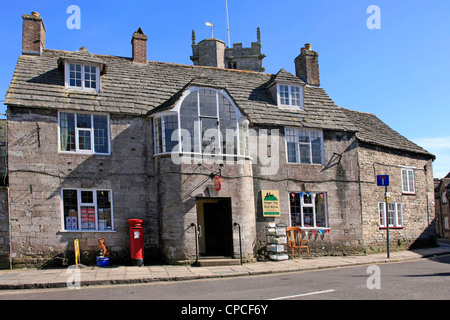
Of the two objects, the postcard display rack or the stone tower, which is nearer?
the postcard display rack

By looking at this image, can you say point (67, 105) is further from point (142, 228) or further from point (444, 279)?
point (444, 279)

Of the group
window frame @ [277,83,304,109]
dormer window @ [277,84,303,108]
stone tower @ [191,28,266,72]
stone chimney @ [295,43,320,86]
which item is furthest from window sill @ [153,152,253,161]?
stone tower @ [191,28,266,72]

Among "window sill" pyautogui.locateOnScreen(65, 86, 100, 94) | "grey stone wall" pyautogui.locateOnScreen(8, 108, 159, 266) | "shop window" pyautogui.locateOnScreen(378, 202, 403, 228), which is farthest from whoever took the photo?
"shop window" pyautogui.locateOnScreen(378, 202, 403, 228)

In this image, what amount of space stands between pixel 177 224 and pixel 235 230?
2.32 m

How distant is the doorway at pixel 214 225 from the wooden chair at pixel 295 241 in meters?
2.74

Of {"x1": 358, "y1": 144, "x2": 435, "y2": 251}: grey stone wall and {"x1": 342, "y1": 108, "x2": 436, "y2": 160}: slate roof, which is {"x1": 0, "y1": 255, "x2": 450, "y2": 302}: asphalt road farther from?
{"x1": 342, "y1": 108, "x2": 436, "y2": 160}: slate roof

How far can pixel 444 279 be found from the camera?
1120 cm

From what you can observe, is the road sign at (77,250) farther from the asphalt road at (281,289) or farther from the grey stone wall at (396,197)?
the grey stone wall at (396,197)

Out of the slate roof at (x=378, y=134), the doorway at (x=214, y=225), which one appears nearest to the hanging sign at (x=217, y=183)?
the doorway at (x=214, y=225)

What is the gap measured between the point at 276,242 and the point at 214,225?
9.06 feet

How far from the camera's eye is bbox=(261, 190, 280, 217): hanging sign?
17203mm

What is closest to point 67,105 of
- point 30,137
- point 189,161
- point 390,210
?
point 30,137

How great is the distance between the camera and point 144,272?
13.1 meters

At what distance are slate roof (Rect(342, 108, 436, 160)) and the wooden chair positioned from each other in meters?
6.14
